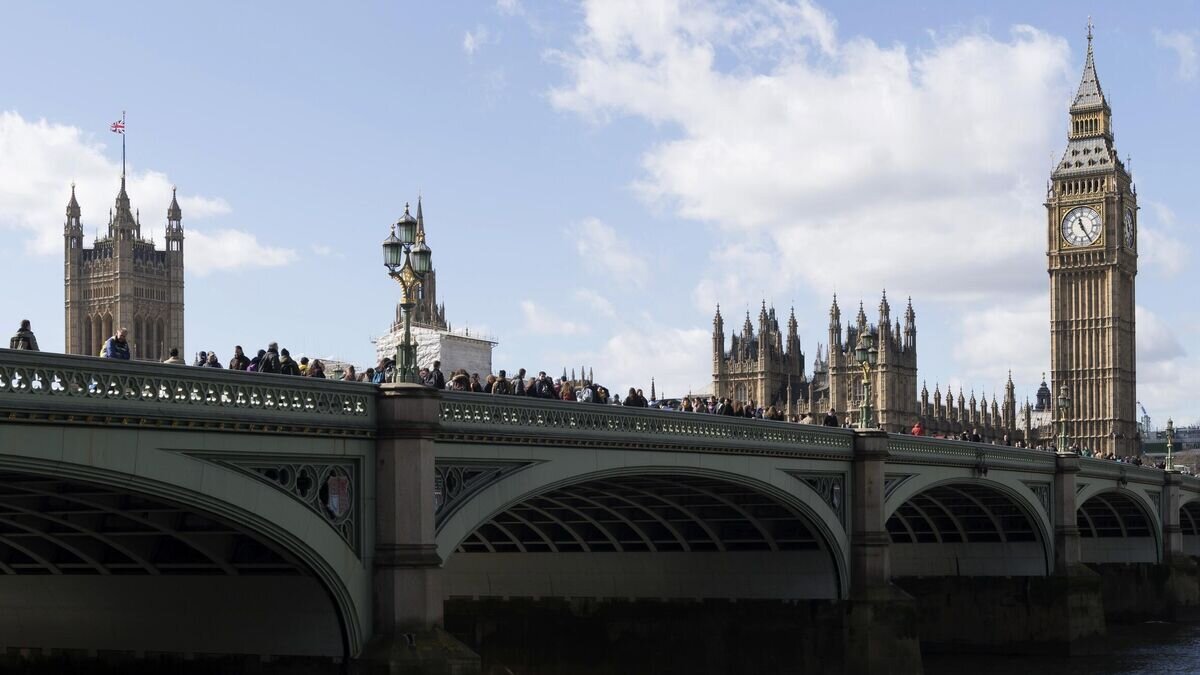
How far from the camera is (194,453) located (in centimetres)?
1862

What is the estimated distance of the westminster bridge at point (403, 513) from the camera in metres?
18.5

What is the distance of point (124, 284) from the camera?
543ft

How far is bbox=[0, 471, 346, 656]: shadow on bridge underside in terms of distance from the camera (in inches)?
853

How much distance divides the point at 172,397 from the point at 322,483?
9.37ft

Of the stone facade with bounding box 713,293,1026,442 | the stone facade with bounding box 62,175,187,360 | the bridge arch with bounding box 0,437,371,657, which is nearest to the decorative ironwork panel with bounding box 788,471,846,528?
the bridge arch with bounding box 0,437,371,657

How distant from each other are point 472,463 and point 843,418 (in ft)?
351

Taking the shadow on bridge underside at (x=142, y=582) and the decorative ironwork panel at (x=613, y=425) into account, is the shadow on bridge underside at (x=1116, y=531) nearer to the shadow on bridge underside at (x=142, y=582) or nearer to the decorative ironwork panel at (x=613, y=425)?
the decorative ironwork panel at (x=613, y=425)

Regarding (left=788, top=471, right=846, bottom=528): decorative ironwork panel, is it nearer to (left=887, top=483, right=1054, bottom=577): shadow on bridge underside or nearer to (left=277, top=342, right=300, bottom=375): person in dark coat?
(left=887, top=483, right=1054, bottom=577): shadow on bridge underside

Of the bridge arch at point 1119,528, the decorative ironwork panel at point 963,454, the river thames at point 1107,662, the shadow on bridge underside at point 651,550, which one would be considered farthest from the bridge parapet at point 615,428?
the bridge arch at point 1119,528

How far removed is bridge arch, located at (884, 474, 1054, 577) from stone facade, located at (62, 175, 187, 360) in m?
124

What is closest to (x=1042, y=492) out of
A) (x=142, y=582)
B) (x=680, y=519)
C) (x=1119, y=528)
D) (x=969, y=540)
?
(x=969, y=540)

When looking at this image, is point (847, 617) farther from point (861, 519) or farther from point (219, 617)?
point (219, 617)

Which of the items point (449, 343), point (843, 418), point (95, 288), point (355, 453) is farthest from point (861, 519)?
point (95, 288)

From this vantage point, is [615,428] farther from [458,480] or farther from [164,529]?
[164,529]
